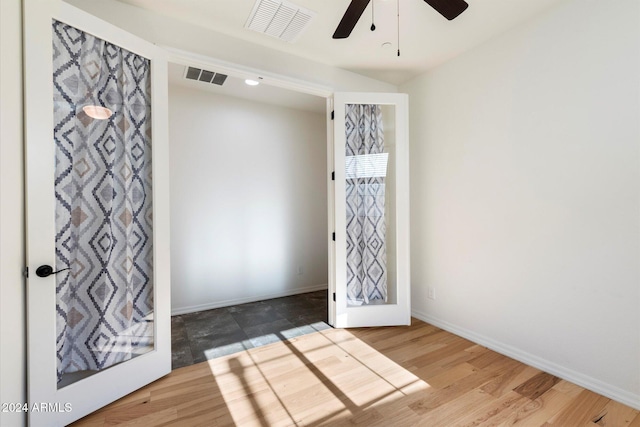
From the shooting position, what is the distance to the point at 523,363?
7.33 feet

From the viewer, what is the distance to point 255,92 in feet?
11.7

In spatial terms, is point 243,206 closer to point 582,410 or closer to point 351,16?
point 351,16

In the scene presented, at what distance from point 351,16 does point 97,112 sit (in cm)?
174

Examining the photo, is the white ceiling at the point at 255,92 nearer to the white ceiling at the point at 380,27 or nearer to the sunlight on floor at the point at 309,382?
the white ceiling at the point at 380,27

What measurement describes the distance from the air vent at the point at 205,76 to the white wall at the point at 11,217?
5.21 feet

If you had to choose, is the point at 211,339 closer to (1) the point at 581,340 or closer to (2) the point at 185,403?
(2) the point at 185,403

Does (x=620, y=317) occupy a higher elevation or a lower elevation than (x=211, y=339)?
higher

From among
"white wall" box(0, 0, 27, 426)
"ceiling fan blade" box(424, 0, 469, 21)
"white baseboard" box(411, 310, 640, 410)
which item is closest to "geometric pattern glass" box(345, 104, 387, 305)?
"white baseboard" box(411, 310, 640, 410)

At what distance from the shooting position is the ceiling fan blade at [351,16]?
1.60 metres

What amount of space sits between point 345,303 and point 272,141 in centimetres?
248

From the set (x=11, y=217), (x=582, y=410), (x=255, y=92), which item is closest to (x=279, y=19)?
(x=255, y=92)

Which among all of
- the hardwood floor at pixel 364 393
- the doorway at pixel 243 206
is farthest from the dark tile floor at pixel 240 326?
the hardwood floor at pixel 364 393

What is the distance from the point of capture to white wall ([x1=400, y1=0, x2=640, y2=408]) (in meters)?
1.79

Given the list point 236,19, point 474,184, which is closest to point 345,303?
point 474,184
